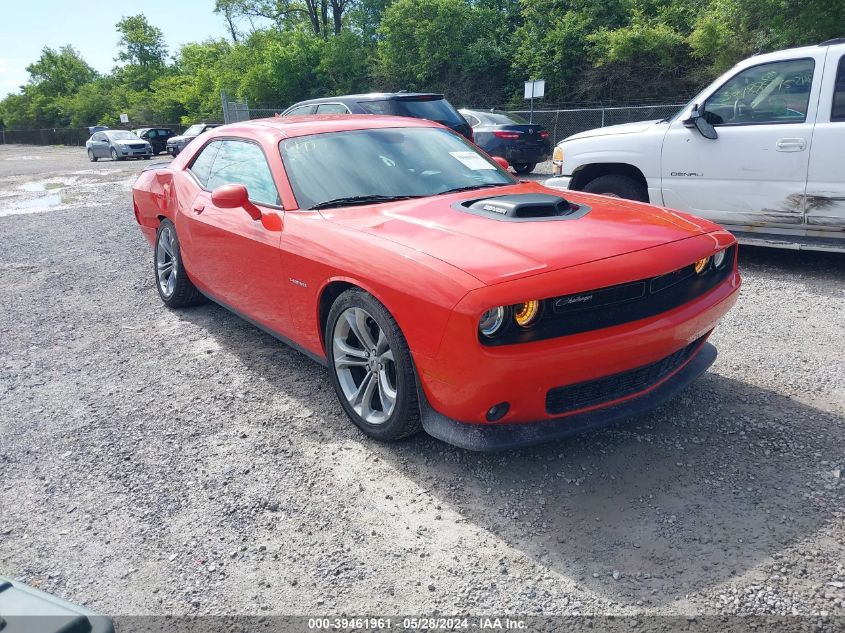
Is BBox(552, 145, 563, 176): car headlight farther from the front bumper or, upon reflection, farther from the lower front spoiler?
the lower front spoiler

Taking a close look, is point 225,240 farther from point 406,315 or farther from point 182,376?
point 406,315

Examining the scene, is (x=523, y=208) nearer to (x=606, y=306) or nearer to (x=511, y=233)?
(x=511, y=233)

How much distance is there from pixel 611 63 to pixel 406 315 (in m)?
22.8

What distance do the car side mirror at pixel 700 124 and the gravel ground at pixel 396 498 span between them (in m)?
2.14

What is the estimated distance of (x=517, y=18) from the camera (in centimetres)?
2981

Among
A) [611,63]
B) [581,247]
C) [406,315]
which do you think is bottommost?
[406,315]

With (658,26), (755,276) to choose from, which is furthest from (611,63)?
(755,276)

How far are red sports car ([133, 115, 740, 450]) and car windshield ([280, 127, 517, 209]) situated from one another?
0.04 feet

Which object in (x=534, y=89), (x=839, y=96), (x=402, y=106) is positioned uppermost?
(x=534, y=89)

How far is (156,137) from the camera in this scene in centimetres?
3225

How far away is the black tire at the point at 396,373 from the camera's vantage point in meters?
2.84

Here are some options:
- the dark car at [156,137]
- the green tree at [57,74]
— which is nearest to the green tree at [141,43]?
the green tree at [57,74]

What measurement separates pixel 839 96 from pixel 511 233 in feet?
13.2

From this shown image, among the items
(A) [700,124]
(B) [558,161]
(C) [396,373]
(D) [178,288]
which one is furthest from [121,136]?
(C) [396,373]
